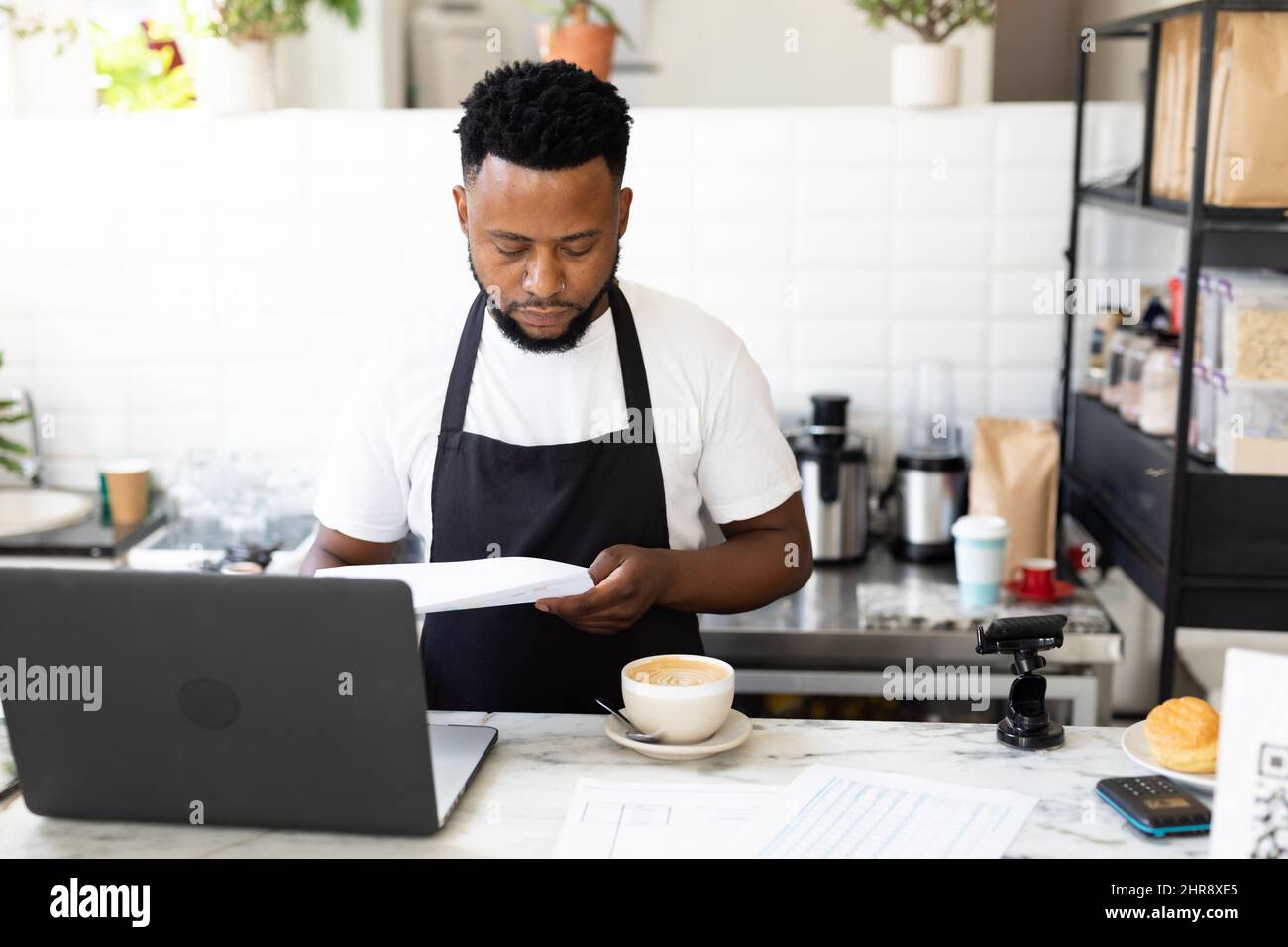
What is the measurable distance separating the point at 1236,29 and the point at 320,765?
195 cm

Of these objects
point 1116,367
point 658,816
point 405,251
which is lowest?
point 658,816

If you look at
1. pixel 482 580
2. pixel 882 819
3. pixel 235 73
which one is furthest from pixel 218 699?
pixel 235 73

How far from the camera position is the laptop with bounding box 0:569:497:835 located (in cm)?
136

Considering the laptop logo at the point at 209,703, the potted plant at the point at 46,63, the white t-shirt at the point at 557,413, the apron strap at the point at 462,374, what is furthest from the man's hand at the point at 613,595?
the potted plant at the point at 46,63

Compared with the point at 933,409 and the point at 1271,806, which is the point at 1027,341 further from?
the point at 1271,806

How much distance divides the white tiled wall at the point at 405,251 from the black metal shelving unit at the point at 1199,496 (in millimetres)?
476

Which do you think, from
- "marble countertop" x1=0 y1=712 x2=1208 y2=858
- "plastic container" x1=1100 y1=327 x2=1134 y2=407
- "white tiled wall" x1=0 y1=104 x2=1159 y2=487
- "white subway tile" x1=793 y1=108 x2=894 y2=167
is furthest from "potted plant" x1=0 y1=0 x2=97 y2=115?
"plastic container" x1=1100 y1=327 x2=1134 y2=407

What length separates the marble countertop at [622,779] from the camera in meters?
1.43

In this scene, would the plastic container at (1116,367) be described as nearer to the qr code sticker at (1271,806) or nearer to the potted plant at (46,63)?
the qr code sticker at (1271,806)

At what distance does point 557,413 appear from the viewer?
2088 millimetres

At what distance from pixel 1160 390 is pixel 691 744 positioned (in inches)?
66.4

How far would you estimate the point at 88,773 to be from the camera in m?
1.46

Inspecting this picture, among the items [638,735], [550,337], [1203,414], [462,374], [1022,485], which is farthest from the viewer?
[1022,485]
